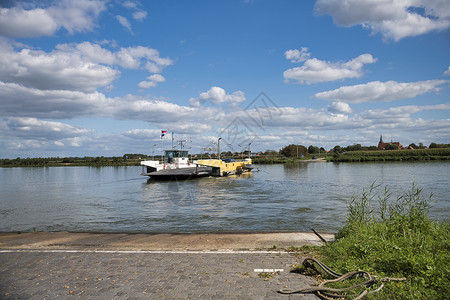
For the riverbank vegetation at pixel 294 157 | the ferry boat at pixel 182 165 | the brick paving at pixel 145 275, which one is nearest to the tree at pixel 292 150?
the riverbank vegetation at pixel 294 157

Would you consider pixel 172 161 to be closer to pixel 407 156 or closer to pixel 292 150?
pixel 407 156

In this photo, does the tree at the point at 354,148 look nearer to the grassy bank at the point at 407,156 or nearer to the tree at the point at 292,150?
the tree at the point at 292,150

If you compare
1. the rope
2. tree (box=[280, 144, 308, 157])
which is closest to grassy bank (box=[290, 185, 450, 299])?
the rope

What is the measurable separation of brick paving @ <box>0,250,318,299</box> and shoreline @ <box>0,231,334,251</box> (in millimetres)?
759

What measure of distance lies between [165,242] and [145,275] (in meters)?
3.14

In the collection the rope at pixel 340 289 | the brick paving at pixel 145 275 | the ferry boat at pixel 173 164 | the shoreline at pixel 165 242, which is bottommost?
the shoreline at pixel 165 242

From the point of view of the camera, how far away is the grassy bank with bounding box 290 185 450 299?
187 inches

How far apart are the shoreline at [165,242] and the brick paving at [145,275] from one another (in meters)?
0.76

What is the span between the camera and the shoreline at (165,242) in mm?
8203

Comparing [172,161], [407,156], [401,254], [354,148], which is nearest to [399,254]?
[401,254]

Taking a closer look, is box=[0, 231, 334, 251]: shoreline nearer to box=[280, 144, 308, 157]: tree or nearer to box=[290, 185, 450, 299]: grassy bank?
box=[290, 185, 450, 299]: grassy bank

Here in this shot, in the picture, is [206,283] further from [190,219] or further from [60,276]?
[190,219]

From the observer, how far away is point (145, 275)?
19.5 feet

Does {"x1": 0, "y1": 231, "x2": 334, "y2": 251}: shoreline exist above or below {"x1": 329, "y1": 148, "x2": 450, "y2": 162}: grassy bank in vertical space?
below
